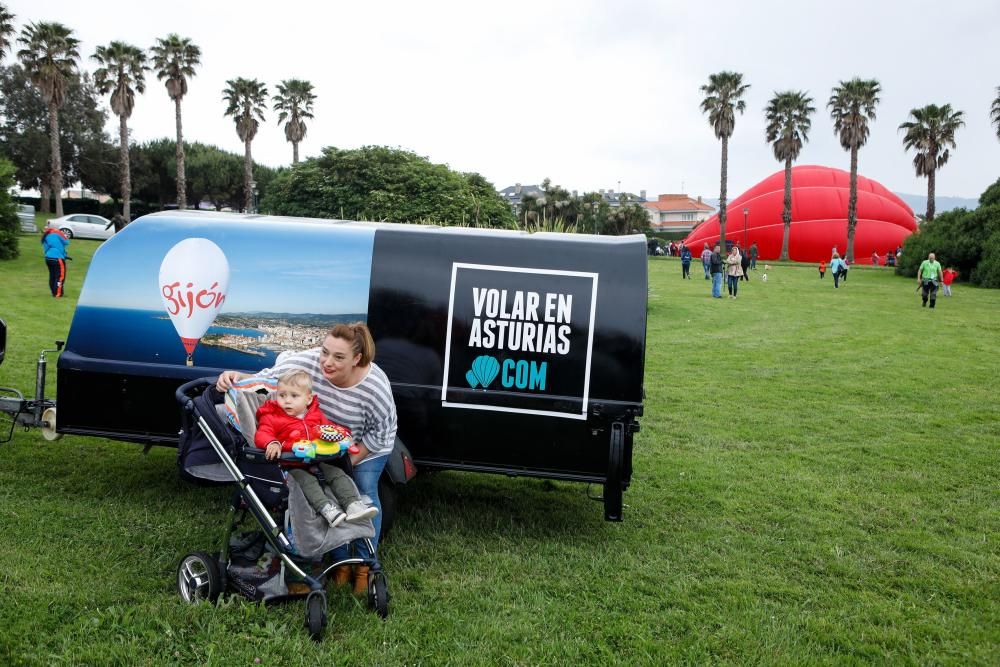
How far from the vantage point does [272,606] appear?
4793mm

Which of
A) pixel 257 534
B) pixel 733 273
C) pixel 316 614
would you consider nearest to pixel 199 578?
pixel 257 534

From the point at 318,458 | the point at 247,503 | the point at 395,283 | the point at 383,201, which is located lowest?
the point at 247,503

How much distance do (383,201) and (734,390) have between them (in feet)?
76.4

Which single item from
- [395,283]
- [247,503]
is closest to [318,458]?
[247,503]

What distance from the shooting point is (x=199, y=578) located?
484cm

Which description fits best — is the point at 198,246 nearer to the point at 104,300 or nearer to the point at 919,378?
the point at 104,300

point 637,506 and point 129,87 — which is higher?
point 129,87

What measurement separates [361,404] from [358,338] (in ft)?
1.35

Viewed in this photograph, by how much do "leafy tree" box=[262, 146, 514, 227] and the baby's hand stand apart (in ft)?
83.7

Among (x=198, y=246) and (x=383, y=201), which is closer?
(x=198, y=246)

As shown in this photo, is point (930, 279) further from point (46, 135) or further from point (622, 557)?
point (46, 135)

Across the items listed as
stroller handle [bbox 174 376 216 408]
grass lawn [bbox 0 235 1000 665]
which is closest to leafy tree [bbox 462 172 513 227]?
grass lawn [bbox 0 235 1000 665]

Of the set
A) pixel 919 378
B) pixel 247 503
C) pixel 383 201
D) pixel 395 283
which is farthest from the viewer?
pixel 383 201

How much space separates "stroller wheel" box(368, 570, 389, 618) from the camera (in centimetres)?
480
